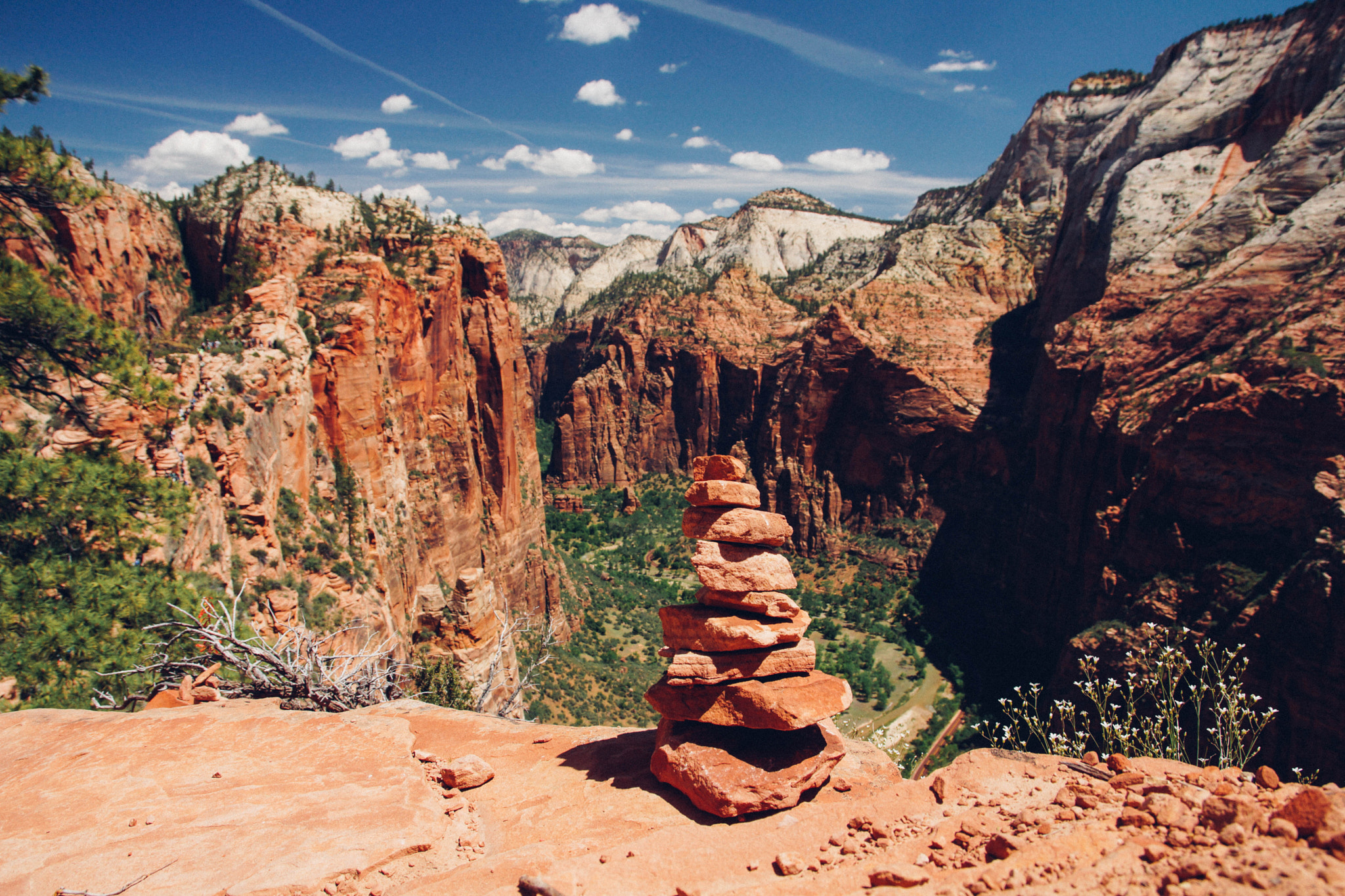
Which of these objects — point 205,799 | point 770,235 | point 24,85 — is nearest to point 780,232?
point 770,235

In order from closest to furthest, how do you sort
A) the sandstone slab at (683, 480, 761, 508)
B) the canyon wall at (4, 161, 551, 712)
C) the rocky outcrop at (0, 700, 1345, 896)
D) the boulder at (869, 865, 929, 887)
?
the rocky outcrop at (0, 700, 1345, 896) → the boulder at (869, 865, 929, 887) → the sandstone slab at (683, 480, 761, 508) → the canyon wall at (4, 161, 551, 712)

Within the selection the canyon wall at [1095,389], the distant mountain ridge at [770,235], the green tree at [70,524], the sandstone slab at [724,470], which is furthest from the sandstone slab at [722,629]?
the distant mountain ridge at [770,235]

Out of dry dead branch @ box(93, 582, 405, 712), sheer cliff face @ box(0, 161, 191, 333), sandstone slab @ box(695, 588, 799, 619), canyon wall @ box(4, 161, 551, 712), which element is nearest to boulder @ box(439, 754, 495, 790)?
dry dead branch @ box(93, 582, 405, 712)

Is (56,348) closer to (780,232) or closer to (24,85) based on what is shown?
(24,85)

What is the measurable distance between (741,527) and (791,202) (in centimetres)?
16302

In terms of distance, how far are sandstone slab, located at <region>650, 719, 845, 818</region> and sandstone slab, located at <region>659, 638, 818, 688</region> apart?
2.42 ft

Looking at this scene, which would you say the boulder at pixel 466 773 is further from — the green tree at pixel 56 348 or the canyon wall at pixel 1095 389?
the canyon wall at pixel 1095 389

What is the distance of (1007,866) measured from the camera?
16.2ft

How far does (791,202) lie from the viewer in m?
156

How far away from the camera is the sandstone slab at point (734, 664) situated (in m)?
8.47

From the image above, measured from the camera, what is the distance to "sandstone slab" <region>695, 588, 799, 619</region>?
9133 millimetres

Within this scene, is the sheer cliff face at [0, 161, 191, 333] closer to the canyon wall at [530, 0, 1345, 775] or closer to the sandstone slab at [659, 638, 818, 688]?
the sandstone slab at [659, 638, 818, 688]

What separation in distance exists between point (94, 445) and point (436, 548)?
17251mm

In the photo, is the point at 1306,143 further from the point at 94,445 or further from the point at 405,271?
the point at 94,445
